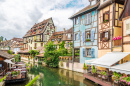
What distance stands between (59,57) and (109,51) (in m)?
12.4

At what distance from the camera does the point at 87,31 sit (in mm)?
17656

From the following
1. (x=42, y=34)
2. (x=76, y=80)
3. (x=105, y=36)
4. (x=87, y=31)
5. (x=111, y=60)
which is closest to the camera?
(x=111, y=60)

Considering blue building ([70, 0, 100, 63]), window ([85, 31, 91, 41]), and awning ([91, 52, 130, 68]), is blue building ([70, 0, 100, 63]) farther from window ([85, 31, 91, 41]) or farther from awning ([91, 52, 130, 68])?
awning ([91, 52, 130, 68])

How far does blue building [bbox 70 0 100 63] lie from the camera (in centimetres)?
1625

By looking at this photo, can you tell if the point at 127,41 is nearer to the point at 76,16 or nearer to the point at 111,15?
the point at 111,15

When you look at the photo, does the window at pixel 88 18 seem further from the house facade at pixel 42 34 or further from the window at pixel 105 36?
the house facade at pixel 42 34

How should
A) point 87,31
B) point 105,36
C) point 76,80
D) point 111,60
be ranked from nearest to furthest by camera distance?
1. point 111,60
2. point 76,80
3. point 105,36
4. point 87,31

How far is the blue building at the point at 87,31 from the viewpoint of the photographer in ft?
53.3

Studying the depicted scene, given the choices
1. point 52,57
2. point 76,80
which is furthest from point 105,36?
point 52,57

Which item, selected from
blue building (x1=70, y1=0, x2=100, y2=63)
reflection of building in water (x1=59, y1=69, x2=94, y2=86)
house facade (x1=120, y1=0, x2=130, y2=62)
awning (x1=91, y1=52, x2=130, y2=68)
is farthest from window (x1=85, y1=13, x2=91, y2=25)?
reflection of building in water (x1=59, y1=69, x2=94, y2=86)

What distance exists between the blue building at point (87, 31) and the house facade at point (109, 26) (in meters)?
1.01

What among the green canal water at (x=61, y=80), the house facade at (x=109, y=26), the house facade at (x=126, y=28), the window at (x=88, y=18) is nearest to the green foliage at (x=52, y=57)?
the green canal water at (x=61, y=80)

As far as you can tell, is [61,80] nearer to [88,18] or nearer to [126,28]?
[126,28]

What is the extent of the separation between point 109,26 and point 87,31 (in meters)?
4.57
